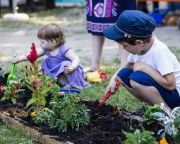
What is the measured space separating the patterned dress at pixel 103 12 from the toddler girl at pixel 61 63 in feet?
1.97

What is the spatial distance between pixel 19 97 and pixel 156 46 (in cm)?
105

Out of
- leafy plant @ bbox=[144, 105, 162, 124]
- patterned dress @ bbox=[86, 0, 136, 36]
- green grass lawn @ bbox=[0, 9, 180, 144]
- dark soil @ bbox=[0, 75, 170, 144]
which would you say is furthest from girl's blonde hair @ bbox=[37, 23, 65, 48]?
leafy plant @ bbox=[144, 105, 162, 124]

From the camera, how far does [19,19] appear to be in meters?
10.7

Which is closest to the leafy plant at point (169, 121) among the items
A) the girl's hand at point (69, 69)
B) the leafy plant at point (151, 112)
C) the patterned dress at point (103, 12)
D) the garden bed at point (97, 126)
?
the leafy plant at point (151, 112)

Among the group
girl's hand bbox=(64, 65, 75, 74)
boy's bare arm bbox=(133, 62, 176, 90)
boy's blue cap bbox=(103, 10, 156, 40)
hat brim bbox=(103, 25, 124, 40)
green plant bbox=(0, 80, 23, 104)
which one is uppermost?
boy's blue cap bbox=(103, 10, 156, 40)

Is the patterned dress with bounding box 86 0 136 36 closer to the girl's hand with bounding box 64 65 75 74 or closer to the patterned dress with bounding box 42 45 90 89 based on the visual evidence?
the patterned dress with bounding box 42 45 90 89

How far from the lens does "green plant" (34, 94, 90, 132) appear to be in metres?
2.99

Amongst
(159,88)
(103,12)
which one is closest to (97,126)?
(159,88)

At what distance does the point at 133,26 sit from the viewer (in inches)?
127

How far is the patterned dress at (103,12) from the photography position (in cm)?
511

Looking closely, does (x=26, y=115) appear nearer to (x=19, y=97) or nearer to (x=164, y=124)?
(x=19, y=97)

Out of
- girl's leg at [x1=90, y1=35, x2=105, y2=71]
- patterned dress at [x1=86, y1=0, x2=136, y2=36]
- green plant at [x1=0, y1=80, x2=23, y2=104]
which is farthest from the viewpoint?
girl's leg at [x1=90, y1=35, x2=105, y2=71]

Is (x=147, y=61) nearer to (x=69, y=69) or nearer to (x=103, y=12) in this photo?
(x=69, y=69)

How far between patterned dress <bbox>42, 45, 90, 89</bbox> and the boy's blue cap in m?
1.44
